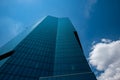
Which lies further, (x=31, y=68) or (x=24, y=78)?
(x=31, y=68)

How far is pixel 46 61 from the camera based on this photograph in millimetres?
70188

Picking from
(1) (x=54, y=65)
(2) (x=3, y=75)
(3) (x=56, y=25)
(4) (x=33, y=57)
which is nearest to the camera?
(2) (x=3, y=75)

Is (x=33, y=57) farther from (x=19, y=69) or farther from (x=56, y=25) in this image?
(x=56, y=25)

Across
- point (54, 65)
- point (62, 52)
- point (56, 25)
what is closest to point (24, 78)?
point (54, 65)

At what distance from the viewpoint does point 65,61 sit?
66.5m

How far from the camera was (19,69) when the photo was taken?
6109 cm

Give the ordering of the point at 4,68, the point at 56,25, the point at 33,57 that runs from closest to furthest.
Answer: the point at 4,68
the point at 33,57
the point at 56,25

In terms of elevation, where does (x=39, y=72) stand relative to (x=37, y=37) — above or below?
below

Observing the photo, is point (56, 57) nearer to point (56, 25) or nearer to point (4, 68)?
point (4, 68)

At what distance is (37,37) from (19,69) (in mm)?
36664

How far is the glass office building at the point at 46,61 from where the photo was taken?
56.6m

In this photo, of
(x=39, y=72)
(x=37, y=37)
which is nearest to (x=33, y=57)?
(x=39, y=72)

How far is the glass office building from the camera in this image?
56.6m

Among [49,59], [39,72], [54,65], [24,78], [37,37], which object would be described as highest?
[37,37]
